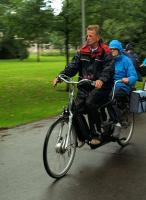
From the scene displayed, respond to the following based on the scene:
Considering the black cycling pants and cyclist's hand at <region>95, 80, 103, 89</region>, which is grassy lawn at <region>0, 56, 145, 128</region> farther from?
cyclist's hand at <region>95, 80, 103, 89</region>

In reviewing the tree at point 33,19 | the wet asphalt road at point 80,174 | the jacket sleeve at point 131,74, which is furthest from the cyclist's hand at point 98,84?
the tree at point 33,19

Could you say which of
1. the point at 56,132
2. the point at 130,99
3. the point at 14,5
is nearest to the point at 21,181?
the point at 56,132

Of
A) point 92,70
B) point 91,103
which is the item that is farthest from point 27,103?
point 91,103

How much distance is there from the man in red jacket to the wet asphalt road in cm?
48

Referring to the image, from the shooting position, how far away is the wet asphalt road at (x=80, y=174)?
18.3 ft

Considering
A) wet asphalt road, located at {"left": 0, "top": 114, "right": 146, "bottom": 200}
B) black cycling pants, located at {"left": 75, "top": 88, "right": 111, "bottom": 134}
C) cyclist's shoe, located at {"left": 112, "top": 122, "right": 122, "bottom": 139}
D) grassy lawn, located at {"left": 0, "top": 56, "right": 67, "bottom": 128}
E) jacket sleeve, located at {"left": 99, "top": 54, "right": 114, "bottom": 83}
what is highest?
jacket sleeve, located at {"left": 99, "top": 54, "right": 114, "bottom": 83}

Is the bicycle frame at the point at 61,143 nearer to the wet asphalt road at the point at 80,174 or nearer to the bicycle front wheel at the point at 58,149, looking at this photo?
the bicycle front wheel at the point at 58,149

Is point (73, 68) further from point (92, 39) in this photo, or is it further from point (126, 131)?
point (126, 131)

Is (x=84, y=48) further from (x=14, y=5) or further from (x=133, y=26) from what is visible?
(x=133, y=26)

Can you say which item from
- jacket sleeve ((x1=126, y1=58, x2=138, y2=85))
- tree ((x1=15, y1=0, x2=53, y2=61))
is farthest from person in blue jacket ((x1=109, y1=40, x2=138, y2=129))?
tree ((x1=15, y1=0, x2=53, y2=61))

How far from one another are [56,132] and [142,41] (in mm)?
17455

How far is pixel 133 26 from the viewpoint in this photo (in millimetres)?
17906

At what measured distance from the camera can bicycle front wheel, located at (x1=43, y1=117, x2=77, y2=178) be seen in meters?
5.99

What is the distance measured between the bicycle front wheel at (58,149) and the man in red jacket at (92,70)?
0.36m
